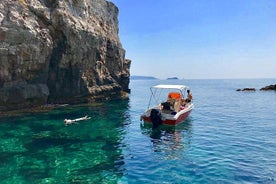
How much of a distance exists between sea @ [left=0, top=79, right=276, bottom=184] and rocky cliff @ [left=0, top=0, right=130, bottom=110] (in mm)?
6112

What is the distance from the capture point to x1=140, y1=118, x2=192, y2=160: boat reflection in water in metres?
20.9

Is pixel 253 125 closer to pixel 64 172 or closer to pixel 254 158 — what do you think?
pixel 254 158

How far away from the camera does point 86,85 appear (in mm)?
49531

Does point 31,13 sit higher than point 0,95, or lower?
higher

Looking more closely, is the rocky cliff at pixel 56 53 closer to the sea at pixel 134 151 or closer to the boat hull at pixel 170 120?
the sea at pixel 134 151

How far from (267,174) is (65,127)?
69.2ft

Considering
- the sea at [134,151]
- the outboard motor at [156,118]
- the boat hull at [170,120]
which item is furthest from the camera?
the boat hull at [170,120]

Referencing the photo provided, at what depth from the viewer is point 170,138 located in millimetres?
25422

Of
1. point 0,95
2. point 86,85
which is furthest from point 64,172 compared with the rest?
point 86,85

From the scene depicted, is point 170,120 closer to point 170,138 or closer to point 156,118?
point 156,118

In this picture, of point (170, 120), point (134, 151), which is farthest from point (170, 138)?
point (134, 151)

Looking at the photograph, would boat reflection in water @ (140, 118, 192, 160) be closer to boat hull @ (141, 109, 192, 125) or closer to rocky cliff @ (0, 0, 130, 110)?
boat hull @ (141, 109, 192, 125)

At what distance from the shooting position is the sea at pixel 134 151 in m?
15.9

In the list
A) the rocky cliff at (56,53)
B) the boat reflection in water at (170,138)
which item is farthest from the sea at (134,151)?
the rocky cliff at (56,53)
